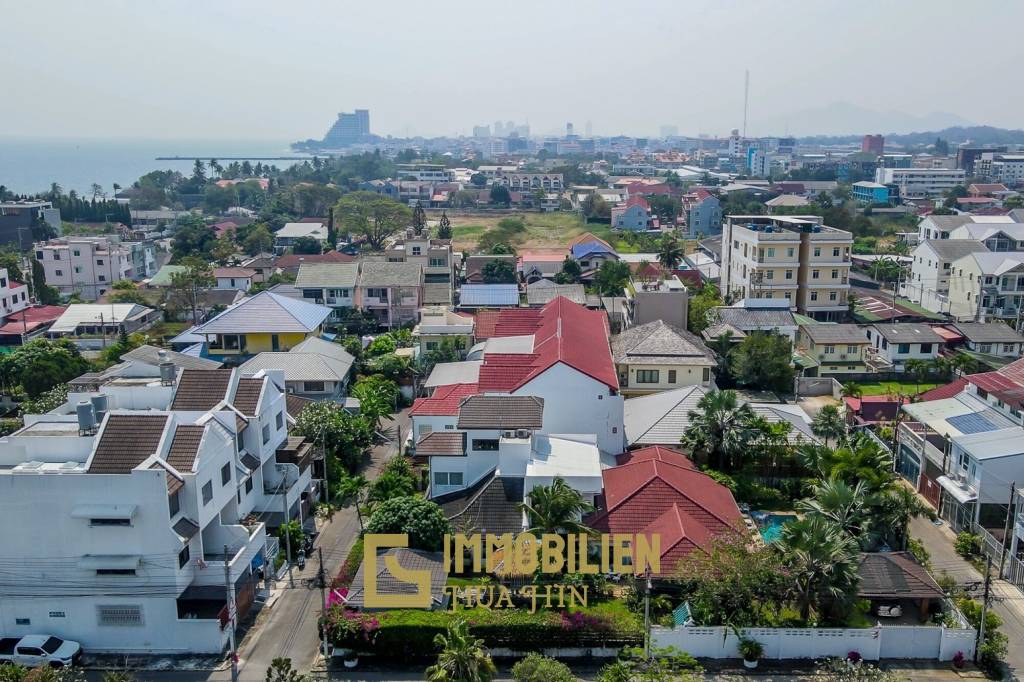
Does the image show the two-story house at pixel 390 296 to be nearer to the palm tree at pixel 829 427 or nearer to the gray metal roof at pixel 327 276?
the gray metal roof at pixel 327 276

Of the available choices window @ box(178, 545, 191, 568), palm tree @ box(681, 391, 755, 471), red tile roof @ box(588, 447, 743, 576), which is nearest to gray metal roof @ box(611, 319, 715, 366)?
palm tree @ box(681, 391, 755, 471)

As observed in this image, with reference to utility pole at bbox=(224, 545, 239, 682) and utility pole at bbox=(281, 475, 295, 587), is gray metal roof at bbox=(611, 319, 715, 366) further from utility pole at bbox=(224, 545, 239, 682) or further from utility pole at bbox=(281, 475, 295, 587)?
utility pole at bbox=(224, 545, 239, 682)

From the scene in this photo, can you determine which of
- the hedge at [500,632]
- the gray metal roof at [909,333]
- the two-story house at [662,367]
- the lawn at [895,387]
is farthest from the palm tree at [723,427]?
the gray metal roof at [909,333]

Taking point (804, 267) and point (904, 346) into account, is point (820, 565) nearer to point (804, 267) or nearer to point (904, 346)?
point (904, 346)

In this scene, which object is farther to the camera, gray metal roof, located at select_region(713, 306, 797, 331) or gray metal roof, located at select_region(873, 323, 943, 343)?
gray metal roof, located at select_region(713, 306, 797, 331)

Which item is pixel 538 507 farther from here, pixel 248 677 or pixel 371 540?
pixel 248 677

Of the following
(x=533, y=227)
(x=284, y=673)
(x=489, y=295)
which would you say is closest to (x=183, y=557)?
(x=284, y=673)
